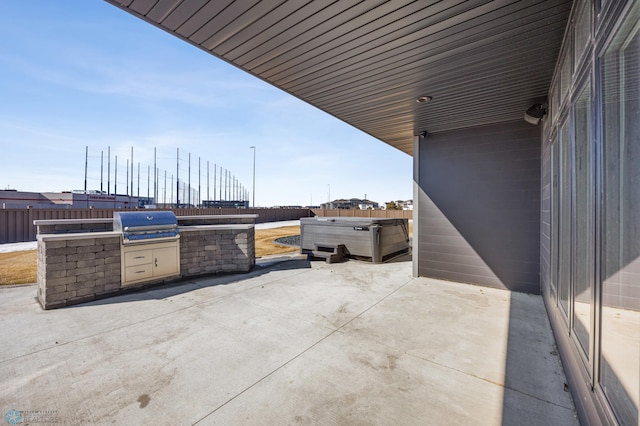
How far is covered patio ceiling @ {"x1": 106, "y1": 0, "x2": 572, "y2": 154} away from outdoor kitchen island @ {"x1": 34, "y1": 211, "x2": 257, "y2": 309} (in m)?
3.47

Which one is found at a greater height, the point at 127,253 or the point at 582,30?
the point at 582,30

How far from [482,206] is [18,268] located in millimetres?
11046

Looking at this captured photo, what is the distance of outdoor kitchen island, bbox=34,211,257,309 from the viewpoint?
12.7ft

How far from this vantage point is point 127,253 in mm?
4512

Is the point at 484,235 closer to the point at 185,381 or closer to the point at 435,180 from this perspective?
the point at 435,180

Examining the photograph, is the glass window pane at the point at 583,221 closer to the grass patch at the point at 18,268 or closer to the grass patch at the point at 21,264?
the grass patch at the point at 21,264

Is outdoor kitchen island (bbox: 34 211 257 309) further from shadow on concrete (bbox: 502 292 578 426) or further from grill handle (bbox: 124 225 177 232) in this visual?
shadow on concrete (bbox: 502 292 578 426)

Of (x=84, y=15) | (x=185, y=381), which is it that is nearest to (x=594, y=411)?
(x=185, y=381)

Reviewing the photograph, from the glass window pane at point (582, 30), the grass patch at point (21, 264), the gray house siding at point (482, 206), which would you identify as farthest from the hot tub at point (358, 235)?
the glass window pane at point (582, 30)

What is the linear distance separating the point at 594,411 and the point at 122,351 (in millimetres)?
3888

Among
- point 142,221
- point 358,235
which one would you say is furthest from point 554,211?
point 142,221

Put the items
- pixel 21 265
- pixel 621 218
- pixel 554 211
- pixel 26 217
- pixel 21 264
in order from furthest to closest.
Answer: pixel 26 217 < pixel 21 264 < pixel 21 265 < pixel 554 211 < pixel 621 218

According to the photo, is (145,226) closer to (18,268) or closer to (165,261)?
(165,261)

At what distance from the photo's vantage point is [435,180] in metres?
5.67
